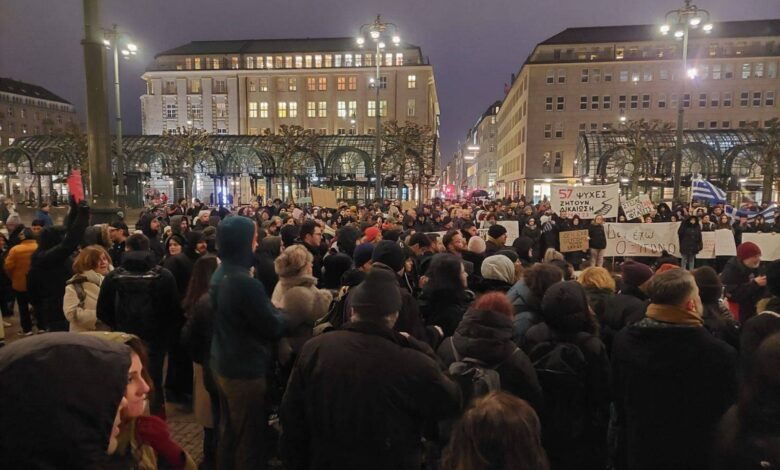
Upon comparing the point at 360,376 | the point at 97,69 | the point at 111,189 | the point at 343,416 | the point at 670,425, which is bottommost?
the point at 670,425

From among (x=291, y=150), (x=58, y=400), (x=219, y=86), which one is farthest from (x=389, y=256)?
(x=219, y=86)

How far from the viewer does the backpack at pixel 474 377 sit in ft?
9.90

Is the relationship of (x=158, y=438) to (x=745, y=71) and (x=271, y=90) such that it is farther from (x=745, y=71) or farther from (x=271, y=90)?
(x=271, y=90)

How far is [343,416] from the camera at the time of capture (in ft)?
8.52

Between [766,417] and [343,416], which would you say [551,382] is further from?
[343,416]

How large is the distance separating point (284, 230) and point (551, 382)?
257 inches

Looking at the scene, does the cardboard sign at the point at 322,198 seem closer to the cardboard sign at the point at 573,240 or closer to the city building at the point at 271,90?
the cardboard sign at the point at 573,240

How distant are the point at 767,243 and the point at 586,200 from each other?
401 centimetres

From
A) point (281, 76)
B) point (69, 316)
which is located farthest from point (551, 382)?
point (281, 76)

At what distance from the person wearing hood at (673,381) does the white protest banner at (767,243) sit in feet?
29.8

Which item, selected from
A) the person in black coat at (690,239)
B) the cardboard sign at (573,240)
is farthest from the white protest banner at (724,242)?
the cardboard sign at (573,240)

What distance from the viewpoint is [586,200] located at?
13.6 metres

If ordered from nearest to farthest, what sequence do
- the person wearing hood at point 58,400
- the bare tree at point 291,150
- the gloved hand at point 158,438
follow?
the person wearing hood at point 58,400, the gloved hand at point 158,438, the bare tree at point 291,150

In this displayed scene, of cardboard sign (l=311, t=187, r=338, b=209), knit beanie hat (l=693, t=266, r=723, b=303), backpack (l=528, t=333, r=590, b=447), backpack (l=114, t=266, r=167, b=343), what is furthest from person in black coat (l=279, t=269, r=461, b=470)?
cardboard sign (l=311, t=187, r=338, b=209)
